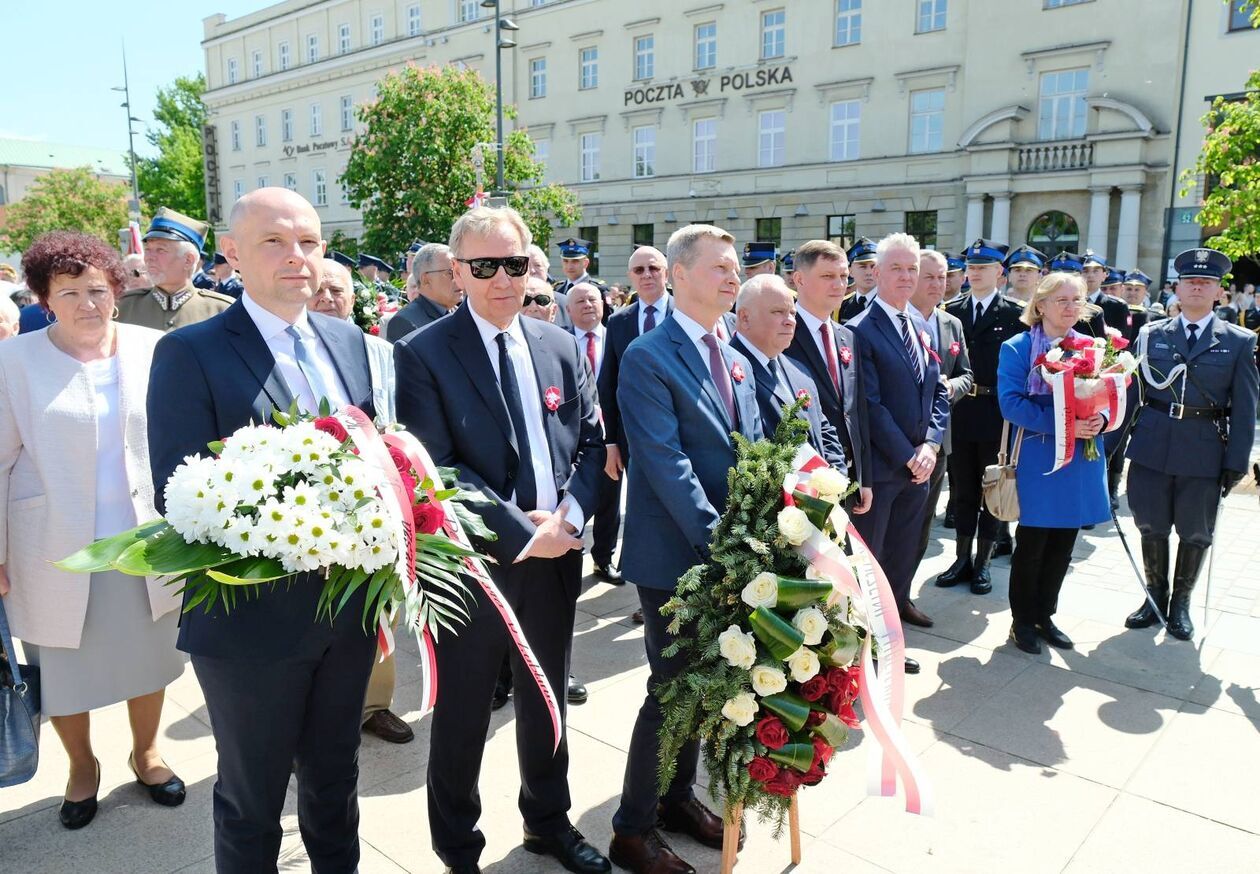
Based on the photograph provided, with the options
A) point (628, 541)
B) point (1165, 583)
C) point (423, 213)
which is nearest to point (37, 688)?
point (628, 541)

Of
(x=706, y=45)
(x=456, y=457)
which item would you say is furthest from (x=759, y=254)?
(x=706, y=45)

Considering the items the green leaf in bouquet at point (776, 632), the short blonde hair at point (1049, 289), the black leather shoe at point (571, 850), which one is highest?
the short blonde hair at point (1049, 289)

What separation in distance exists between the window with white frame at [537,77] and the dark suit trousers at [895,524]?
1327 inches

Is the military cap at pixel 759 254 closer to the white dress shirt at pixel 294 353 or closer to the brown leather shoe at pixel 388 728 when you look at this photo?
the brown leather shoe at pixel 388 728

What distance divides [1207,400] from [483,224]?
4.70m

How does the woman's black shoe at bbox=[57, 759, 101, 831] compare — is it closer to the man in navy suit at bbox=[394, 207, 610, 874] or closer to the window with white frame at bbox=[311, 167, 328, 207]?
the man in navy suit at bbox=[394, 207, 610, 874]

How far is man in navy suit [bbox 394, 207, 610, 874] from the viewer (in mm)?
2850

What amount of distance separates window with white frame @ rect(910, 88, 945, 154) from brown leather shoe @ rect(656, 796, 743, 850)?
2651 cm

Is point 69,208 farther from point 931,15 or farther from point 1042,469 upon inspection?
point 1042,469

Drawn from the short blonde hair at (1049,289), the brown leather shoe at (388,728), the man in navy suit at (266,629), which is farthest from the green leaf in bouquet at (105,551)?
the short blonde hair at (1049,289)

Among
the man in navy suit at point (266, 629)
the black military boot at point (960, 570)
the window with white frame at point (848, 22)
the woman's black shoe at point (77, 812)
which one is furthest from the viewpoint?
the window with white frame at point (848, 22)

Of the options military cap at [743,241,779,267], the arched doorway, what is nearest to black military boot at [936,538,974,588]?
military cap at [743,241,779,267]

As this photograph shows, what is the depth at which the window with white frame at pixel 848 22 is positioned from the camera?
27.3 m

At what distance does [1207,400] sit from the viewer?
5316mm
